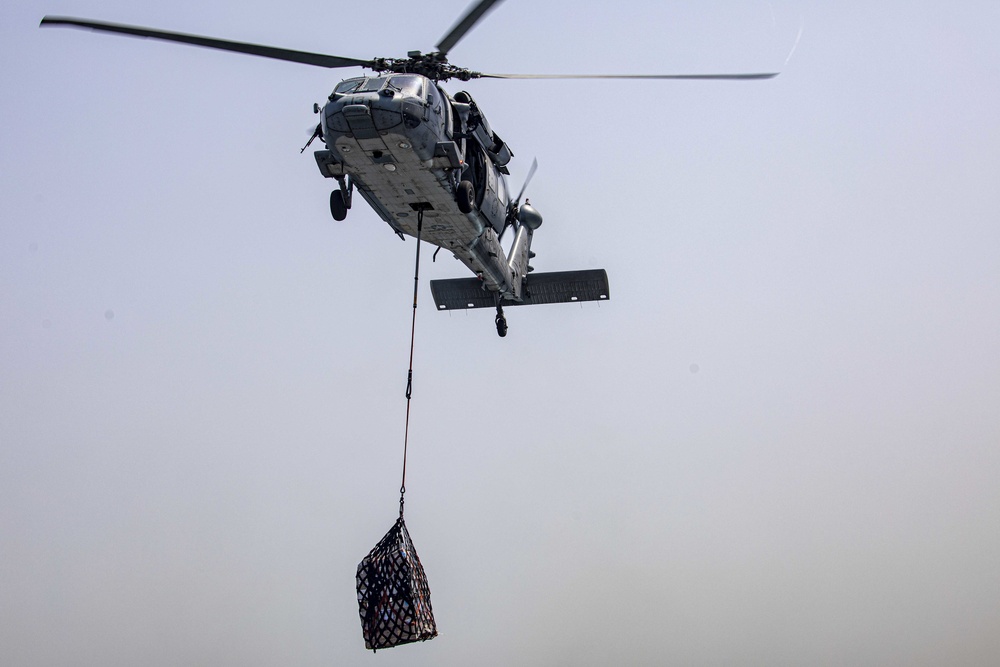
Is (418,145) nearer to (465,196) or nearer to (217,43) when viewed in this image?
(465,196)

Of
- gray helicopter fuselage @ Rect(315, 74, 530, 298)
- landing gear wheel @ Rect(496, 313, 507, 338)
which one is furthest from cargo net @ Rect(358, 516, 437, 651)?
landing gear wheel @ Rect(496, 313, 507, 338)

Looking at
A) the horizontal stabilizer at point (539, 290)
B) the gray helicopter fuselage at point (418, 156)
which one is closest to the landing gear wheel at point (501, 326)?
the horizontal stabilizer at point (539, 290)

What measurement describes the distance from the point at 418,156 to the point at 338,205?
1.31 meters

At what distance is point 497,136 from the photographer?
12.2 metres

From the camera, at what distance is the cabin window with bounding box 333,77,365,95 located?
10.1m

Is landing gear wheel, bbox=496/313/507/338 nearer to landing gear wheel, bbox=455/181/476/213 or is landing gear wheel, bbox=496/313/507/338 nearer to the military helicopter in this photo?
the military helicopter

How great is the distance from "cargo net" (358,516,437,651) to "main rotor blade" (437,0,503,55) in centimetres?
509

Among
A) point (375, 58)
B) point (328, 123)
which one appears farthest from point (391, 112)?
point (375, 58)

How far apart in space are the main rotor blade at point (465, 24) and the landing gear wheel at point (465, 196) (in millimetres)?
1483

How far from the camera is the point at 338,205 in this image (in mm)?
11047

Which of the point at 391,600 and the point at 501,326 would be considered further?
the point at 501,326

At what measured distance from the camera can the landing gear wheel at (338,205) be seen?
11000 mm

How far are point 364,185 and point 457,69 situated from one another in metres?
1.72

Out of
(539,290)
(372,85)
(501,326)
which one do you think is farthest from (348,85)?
(539,290)
